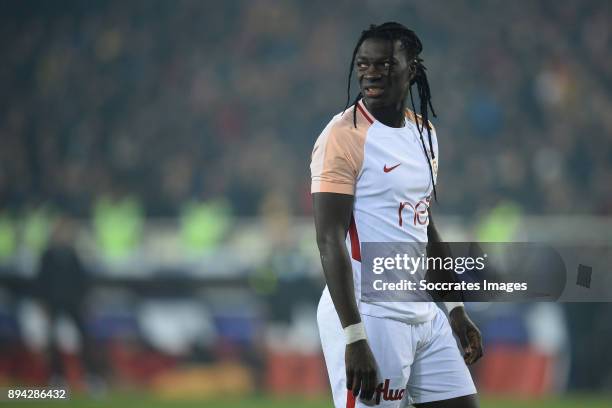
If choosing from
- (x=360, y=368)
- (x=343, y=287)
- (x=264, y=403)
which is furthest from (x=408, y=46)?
(x=264, y=403)

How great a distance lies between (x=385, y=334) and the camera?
4.10 meters

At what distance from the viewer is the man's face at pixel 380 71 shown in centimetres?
411

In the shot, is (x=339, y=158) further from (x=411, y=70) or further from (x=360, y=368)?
(x=360, y=368)

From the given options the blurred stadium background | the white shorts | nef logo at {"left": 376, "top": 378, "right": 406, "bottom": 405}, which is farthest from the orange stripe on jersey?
the blurred stadium background

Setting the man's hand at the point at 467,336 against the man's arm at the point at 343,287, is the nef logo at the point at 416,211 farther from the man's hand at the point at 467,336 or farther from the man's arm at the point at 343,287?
the man's hand at the point at 467,336

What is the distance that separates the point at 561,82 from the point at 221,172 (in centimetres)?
473

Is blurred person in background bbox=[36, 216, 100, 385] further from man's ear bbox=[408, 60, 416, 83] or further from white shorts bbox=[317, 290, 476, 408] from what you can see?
man's ear bbox=[408, 60, 416, 83]

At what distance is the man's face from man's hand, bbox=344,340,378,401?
3.09ft

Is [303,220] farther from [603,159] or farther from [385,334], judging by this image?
[385,334]

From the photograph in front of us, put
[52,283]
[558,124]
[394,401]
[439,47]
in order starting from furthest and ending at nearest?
[439,47] < [558,124] < [52,283] < [394,401]

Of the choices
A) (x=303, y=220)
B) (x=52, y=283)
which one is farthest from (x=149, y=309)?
(x=303, y=220)

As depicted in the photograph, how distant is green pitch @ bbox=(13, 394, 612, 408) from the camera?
9645mm

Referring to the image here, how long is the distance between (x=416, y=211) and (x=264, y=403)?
609 centimetres

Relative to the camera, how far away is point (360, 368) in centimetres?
391
